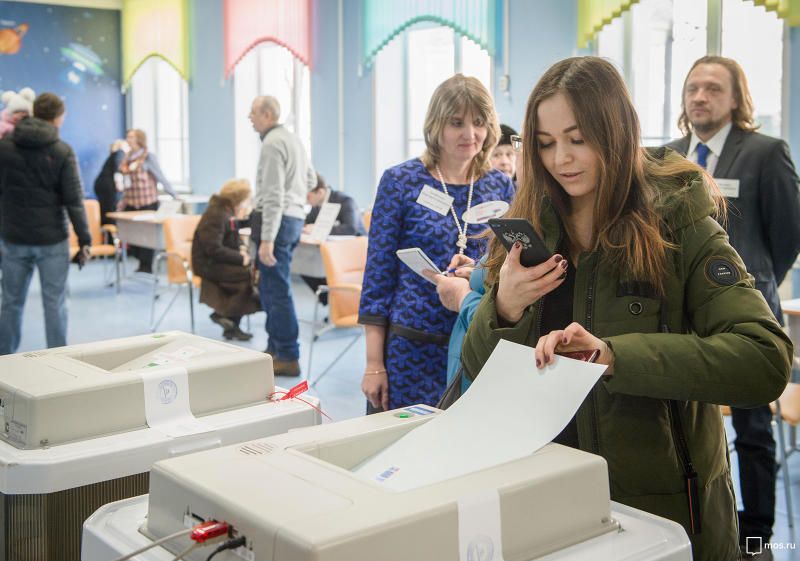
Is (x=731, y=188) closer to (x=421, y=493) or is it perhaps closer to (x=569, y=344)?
(x=569, y=344)

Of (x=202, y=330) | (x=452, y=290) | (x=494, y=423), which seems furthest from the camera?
(x=202, y=330)

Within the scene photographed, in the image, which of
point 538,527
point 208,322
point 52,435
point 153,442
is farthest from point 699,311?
point 208,322

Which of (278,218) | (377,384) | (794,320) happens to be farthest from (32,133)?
(794,320)

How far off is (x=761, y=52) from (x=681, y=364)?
472 centimetres

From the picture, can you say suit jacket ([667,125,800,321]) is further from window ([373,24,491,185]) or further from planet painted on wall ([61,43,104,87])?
planet painted on wall ([61,43,104,87])

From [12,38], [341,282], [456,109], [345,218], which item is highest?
[12,38]

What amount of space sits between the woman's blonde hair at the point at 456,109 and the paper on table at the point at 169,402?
100cm

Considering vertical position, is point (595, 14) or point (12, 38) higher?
point (12, 38)

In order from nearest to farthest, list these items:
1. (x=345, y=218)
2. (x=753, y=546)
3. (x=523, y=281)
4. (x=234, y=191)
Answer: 1. (x=523, y=281)
2. (x=753, y=546)
3. (x=234, y=191)
4. (x=345, y=218)

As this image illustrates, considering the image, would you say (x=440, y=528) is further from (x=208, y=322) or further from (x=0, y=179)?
(x=208, y=322)

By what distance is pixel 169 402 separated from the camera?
5.25ft

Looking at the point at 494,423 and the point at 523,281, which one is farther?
the point at 523,281

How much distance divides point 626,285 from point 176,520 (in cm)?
68

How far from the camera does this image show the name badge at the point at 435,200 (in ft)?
7.58
